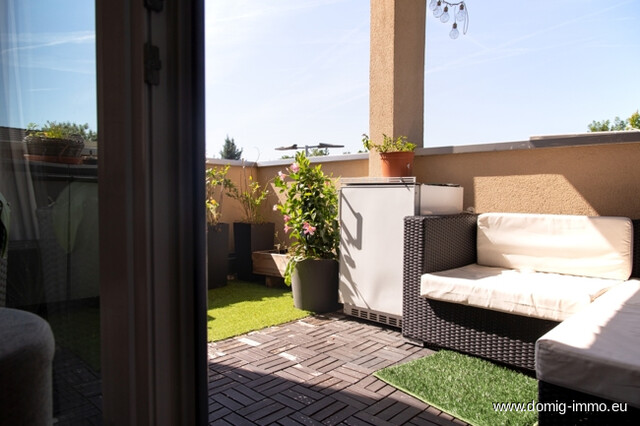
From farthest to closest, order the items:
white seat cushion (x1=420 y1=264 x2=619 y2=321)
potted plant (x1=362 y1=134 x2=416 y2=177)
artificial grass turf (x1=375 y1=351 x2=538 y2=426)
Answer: potted plant (x1=362 y1=134 x2=416 y2=177), white seat cushion (x1=420 y1=264 x2=619 y2=321), artificial grass turf (x1=375 y1=351 x2=538 y2=426)

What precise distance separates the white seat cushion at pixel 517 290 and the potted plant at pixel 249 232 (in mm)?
2403

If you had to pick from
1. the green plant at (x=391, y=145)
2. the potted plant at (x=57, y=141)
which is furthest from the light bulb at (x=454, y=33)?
the potted plant at (x=57, y=141)

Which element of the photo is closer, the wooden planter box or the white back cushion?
the white back cushion

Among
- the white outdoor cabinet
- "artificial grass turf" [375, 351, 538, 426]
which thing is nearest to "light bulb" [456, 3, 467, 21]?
the white outdoor cabinet

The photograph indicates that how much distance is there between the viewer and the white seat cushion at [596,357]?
1.21 meters

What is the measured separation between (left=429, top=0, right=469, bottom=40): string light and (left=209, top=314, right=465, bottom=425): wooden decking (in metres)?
2.77

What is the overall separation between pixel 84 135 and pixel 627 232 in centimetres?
273

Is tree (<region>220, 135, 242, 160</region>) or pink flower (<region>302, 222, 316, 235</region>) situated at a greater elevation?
tree (<region>220, 135, 242, 160</region>)

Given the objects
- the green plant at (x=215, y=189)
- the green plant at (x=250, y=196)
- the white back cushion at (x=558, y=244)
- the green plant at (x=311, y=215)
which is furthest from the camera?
the green plant at (x=250, y=196)

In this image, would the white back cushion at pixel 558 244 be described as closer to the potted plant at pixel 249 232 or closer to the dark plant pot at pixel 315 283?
the dark plant pot at pixel 315 283

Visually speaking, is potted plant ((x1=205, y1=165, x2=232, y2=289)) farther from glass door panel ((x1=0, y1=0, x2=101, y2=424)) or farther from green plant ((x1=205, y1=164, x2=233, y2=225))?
glass door panel ((x1=0, y1=0, x2=101, y2=424))

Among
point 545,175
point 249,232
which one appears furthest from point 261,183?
point 545,175

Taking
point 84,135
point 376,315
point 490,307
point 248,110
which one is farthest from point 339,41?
point 248,110

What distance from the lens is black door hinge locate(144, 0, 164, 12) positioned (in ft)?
3.46
